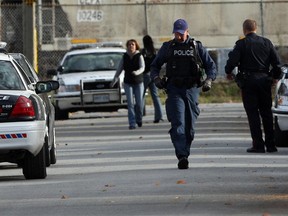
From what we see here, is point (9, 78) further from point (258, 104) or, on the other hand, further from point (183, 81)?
point (258, 104)

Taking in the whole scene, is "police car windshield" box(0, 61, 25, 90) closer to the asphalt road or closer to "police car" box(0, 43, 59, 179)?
"police car" box(0, 43, 59, 179)

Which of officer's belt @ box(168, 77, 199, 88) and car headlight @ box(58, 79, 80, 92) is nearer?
officer's belt @ box(168, 77, 199, 88)

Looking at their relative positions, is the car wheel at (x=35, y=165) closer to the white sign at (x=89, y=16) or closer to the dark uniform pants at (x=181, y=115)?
the dark uniform pants at (x=181, y=115)

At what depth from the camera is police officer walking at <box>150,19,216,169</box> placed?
53.9 feet

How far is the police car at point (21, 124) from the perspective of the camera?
14766mm

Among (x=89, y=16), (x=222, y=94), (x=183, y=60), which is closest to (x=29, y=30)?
(x=89, y=16)

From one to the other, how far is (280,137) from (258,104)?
0.97 meters

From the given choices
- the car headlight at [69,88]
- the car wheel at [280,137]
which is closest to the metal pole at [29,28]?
the car headlight at [69,88]

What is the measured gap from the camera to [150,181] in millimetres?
14523

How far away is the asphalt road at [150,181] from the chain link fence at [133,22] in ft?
49.0

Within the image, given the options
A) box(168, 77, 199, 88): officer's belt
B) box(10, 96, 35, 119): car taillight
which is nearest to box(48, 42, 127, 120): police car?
box(168, 77, 199, 88): officer's belt

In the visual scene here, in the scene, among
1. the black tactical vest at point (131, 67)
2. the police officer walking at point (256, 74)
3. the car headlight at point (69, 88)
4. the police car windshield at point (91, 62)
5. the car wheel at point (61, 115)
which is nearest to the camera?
the police officer walking at point (256, 74)

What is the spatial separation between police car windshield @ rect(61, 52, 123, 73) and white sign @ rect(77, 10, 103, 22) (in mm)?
8303

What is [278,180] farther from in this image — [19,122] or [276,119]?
[276,119]
